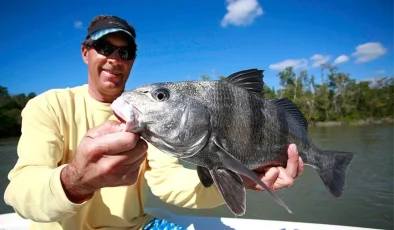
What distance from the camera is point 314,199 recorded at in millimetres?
10422

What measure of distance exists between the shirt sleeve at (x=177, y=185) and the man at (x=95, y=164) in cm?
1

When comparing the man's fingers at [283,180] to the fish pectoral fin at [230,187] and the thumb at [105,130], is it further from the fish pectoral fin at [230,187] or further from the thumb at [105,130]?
the thumb at [105,130]

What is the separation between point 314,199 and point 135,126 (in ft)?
35.4

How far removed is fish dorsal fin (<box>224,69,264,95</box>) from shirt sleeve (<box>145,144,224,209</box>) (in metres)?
1.07

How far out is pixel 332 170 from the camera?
2.66m

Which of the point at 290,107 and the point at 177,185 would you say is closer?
the point at 290,107

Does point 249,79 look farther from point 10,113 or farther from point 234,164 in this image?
point 10,113

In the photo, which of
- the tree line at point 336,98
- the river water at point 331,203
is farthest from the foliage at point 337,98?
the river water at point 331,203

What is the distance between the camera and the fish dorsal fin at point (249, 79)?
6.73ft

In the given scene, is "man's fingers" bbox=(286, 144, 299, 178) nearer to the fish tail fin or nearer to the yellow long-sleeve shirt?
the fish tail fin

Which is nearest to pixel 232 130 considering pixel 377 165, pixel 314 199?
pixel 314 199

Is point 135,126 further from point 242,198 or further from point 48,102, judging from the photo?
point 48,102

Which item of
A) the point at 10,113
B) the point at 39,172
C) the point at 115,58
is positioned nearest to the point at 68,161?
the point at 39,172

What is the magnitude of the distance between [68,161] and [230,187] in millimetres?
1769
